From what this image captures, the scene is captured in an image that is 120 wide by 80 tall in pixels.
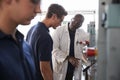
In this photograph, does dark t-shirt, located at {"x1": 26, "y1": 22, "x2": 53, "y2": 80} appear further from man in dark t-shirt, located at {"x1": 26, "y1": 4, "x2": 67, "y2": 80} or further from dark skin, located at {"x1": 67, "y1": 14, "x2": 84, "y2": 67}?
dark skin, located at {"x1": 67, "y1": 14, "x2": 84, "y2": 67}

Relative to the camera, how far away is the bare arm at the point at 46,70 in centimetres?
207

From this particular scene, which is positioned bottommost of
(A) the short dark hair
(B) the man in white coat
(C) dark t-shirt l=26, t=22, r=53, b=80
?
(B) the man in white coat

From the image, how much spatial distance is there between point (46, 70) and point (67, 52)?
105cm

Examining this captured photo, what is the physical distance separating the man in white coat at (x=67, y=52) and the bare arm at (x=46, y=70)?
3.03 ft

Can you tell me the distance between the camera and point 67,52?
3135 mm

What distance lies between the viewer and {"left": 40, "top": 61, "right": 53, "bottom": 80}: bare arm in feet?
6.80

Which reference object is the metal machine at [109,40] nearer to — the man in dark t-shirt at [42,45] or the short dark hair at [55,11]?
the man in dark t-shirt at [42,45]

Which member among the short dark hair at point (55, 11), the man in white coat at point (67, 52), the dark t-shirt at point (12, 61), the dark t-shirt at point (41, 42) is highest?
the short dark hair at point (55, 11)

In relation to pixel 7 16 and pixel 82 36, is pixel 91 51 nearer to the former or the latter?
pixel 7 16

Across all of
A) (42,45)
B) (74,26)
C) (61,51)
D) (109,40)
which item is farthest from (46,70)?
(109,40)

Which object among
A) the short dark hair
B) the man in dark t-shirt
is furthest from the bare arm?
the short dark hair

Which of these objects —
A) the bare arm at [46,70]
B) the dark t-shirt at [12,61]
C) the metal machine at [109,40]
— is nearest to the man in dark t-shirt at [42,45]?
the bare arm at [46,70]

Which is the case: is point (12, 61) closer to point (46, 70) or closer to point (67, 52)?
point (46, 70)

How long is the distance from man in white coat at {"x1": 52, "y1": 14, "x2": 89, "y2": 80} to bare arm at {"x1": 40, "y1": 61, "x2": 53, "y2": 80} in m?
0.92
